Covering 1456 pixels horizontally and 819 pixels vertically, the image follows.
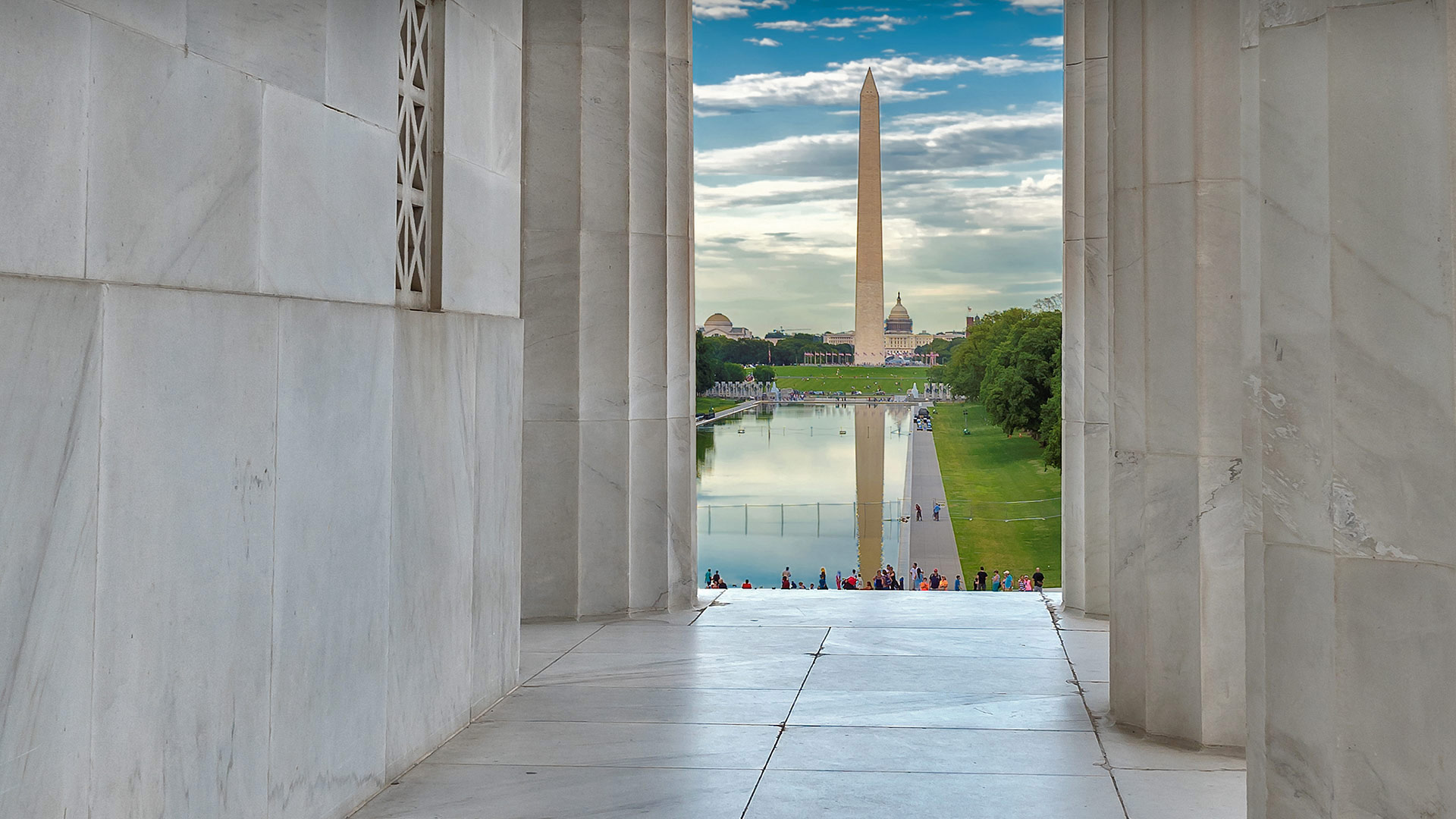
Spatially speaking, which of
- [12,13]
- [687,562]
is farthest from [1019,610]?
[12,13]

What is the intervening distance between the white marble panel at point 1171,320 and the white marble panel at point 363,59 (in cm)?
761

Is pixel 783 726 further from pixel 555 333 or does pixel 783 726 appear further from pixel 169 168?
pixel 555 333

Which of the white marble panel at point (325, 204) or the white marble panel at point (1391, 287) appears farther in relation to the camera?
the white marble panel at point (325, 204)

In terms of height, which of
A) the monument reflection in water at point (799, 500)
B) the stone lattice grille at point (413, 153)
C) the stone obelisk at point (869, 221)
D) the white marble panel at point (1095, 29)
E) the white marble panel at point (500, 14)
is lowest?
the monument reflection in water at point (799, 500)

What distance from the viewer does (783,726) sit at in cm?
1349

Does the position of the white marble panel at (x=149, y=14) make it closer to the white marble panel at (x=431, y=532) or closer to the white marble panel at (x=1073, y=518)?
the white marble panel at (x=431, y=532)

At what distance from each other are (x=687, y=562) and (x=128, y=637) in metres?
13.4

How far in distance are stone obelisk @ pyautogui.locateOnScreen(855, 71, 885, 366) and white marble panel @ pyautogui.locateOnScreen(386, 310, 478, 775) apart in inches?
4853

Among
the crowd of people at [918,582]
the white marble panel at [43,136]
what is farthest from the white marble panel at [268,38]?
the crowd of people at [918,582]

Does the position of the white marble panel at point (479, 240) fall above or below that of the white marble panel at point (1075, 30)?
below

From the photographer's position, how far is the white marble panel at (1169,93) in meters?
12.7

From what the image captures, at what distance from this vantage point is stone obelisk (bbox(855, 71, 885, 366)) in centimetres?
13288

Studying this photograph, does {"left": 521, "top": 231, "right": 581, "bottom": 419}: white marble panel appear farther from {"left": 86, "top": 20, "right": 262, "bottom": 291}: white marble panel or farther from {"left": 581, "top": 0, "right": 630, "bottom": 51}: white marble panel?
{"left": 86, "top": 20, "right": 262, "bottom": 291}: white marble panel

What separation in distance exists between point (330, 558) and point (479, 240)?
4649 millimetres
